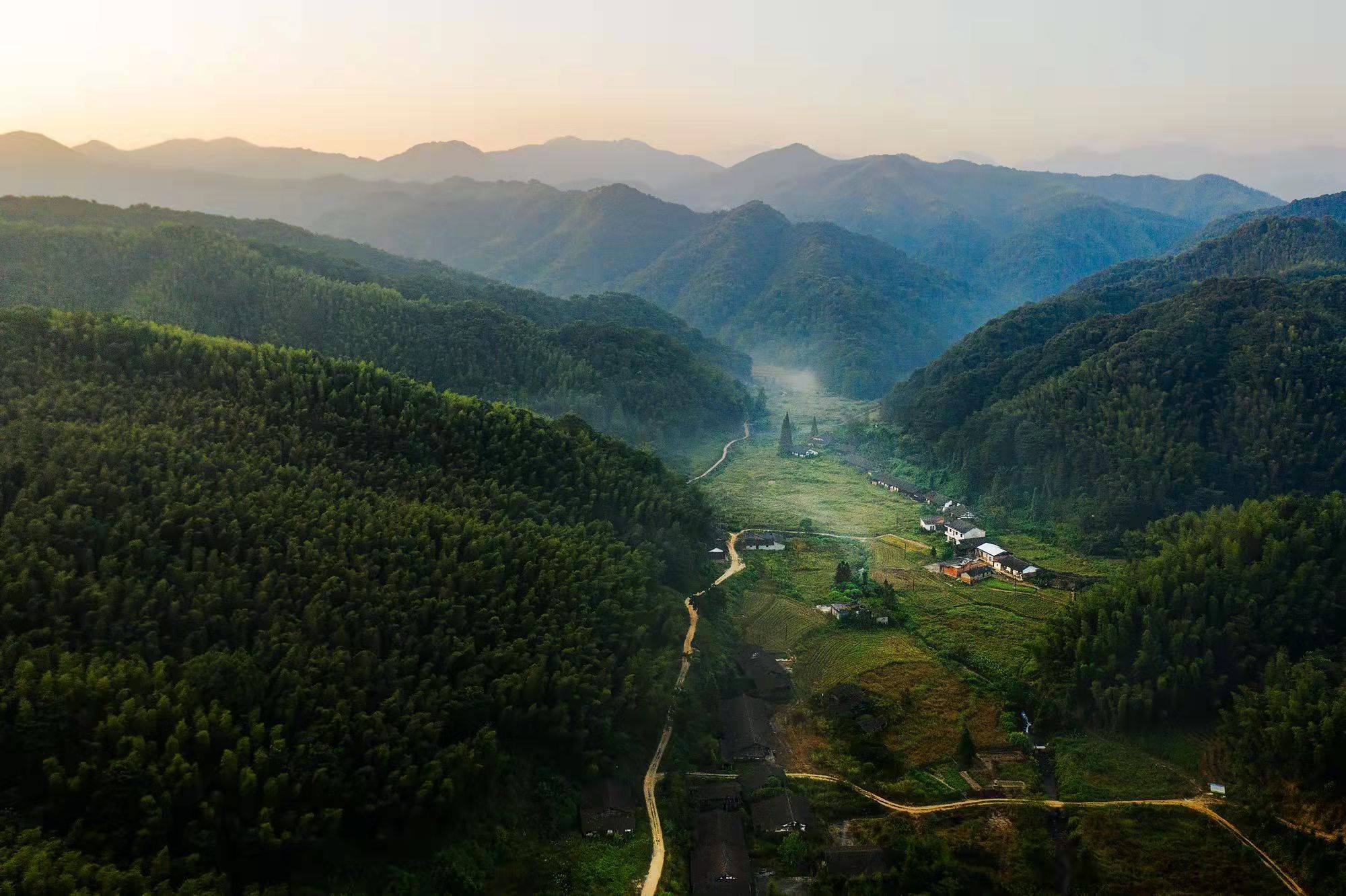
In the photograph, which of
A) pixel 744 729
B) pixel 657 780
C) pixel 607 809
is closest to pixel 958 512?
pixel 744 729

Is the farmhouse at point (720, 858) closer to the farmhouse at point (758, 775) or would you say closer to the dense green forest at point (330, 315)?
the farmhouse at point (758, 775)

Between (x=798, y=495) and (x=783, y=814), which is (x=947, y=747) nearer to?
(x=783, y=814)

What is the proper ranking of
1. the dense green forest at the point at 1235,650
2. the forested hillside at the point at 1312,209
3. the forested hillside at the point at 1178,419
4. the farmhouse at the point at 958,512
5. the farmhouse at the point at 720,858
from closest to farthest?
the farmhouse at the point at 720,858 → the dense green forest at the point at 1235,650 → the forested hillside at the point at 1178,419 → the farmhouse at the point at 958,512 → the forested hillside at the point at 1312,209

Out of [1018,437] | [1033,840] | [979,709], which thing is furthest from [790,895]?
[1018,437]

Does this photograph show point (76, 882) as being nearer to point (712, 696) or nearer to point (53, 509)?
point (53, 509)

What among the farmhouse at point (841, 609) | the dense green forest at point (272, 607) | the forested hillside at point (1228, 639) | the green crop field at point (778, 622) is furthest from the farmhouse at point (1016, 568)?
the dense green forest at point (272, 607)

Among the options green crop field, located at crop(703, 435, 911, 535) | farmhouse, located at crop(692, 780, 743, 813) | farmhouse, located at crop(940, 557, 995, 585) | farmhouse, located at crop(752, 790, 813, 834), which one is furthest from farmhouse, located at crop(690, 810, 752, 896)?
green crop field, located at crop(703, 435, 911, 535)

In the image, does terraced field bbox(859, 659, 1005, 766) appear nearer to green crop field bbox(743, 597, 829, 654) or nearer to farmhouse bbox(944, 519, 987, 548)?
green crop field bbox(743, 597, 829, 654)
